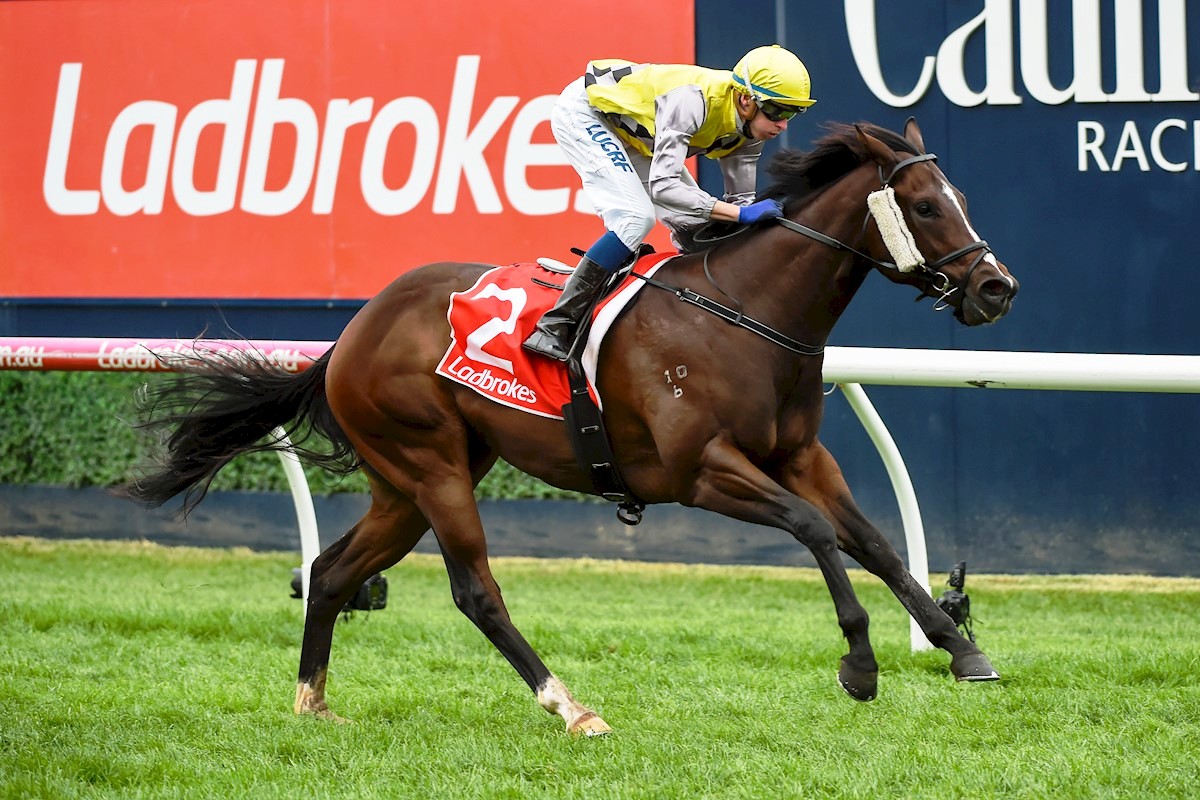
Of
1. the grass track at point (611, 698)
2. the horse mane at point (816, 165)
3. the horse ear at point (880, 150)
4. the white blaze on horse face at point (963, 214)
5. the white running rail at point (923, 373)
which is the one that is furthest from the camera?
the white running rail at point (923, 373)

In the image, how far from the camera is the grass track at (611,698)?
151 inches

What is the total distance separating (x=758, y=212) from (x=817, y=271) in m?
0.26

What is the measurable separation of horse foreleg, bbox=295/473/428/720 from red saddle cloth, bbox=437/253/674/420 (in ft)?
1.72

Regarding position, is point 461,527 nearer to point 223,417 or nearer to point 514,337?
point 514,337

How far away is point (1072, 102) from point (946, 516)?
212 centimetres

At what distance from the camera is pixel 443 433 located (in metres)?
4.81

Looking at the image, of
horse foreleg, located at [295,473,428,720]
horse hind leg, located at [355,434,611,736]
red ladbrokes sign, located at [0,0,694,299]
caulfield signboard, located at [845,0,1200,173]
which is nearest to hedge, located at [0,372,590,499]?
red ladbrokes sign, located at [0,0,694,299]

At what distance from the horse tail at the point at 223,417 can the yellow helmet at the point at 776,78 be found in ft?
5.67

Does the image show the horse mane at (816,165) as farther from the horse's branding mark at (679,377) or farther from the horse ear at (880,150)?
the horse's branding mark at (679,377)

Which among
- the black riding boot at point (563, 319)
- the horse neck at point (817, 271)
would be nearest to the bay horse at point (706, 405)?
the horse neck at point (817, 271)

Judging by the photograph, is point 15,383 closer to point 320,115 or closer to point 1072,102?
point 320,115

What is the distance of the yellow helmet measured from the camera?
4.39 m

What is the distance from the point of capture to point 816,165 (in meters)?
4.55

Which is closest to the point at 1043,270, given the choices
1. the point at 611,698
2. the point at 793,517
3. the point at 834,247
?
the point at 834,247
